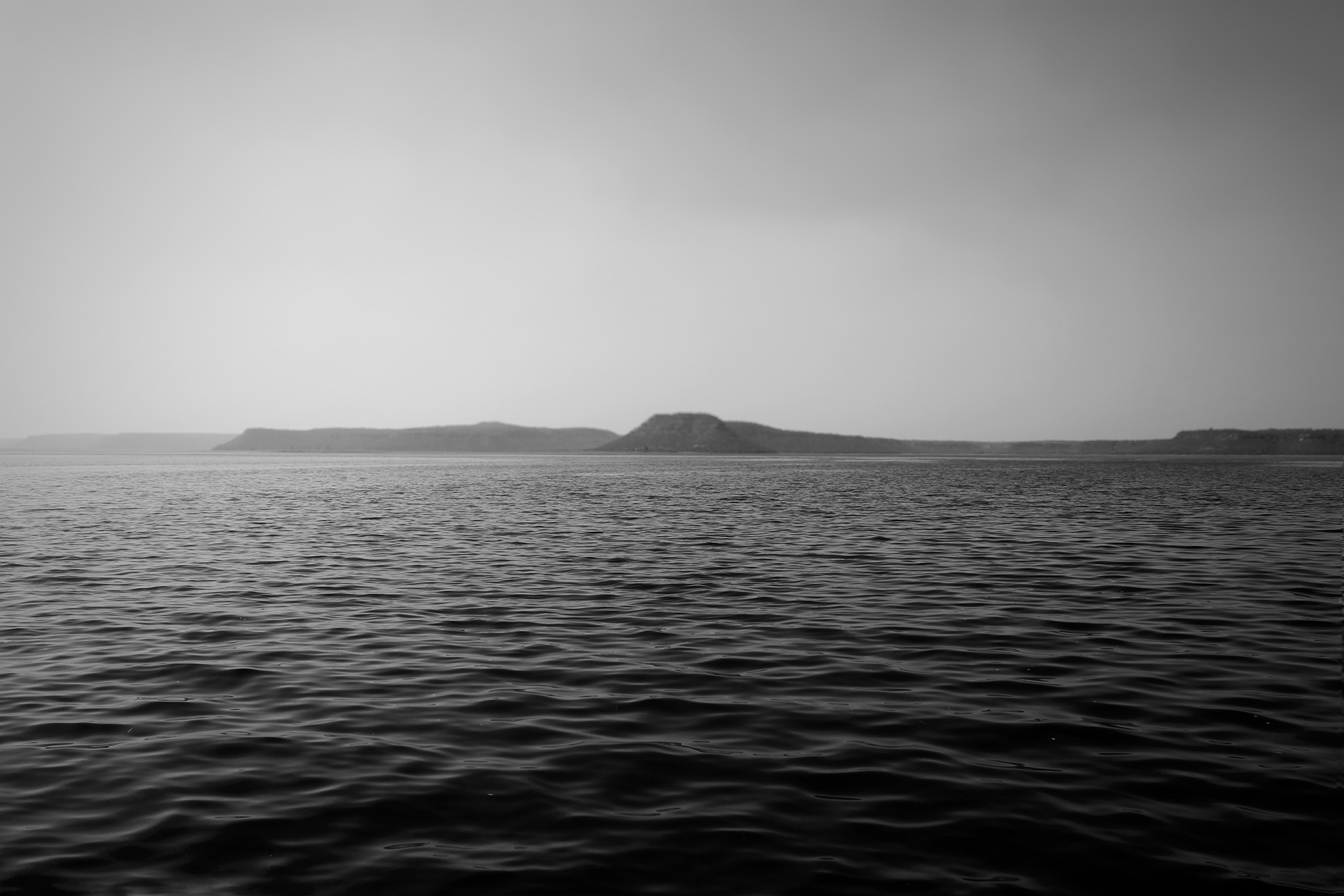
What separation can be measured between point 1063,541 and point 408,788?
33722 mm

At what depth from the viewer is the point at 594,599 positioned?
23000 mm

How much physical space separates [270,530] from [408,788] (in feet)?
126

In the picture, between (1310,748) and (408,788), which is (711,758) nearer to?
(408,788)

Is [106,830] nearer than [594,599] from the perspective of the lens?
Yes

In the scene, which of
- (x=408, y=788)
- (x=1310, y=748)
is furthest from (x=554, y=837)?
(x=1310, y=748)

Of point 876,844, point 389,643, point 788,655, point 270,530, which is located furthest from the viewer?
point 270,530

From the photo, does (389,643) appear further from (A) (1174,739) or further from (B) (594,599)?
(A) (1174,739)

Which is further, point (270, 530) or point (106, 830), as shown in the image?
point (270, 530)

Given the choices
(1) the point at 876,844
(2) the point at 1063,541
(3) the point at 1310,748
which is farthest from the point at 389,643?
(2) the point at 1063,541

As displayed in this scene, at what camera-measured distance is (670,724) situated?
1225cm

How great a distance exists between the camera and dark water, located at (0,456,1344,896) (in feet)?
26.7

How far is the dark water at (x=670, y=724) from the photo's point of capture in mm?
8133

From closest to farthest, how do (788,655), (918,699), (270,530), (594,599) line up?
(918,699) < (788,655) < (594,599) < (270,530)

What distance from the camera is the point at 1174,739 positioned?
11.6m
